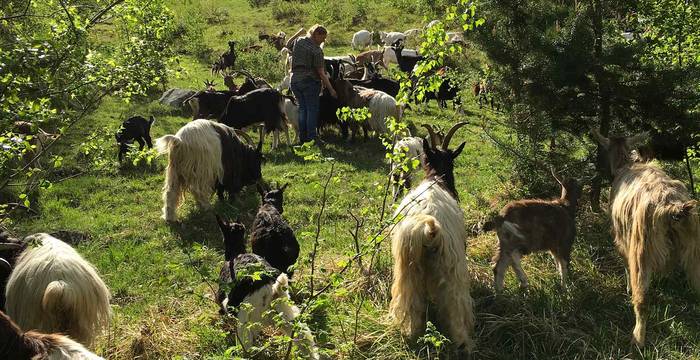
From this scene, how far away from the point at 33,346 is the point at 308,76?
766 cm

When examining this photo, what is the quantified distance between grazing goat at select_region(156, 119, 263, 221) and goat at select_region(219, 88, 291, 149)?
234cm

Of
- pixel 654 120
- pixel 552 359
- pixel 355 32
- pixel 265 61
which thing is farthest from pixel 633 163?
pixel 355 32

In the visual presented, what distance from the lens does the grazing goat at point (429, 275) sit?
434 cm

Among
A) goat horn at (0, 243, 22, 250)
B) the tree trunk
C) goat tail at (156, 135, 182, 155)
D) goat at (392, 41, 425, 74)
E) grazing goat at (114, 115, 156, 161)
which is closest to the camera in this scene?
goat horn at (0, 243, 22, 250)

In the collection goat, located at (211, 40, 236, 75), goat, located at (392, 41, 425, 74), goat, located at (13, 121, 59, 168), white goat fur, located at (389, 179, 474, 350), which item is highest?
goat, located at (211, 40, 236, 75)

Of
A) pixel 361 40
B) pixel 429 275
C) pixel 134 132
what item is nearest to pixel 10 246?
pixel 429 275

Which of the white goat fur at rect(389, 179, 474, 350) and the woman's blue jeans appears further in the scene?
the woman's blue jeans

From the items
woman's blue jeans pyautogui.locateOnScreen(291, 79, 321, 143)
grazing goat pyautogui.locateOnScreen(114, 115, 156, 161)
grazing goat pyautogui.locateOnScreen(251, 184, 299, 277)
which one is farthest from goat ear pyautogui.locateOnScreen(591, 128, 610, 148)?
grazing goat pyautogui.locateOnScreen(114, 115, 156, 161)

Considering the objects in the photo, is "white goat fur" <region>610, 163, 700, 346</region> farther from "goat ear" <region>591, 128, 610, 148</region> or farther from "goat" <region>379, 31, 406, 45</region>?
"goat" <region>379, 31, 406, 45</region>

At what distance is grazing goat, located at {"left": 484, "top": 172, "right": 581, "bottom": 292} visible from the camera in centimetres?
513

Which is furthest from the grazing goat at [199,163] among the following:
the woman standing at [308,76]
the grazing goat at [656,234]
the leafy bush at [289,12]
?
the leafy bush at [289,12]

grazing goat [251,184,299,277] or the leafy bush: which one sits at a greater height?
the leafy bush

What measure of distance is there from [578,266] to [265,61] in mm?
14577

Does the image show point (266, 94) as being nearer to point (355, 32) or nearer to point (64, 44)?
point (64, 44)
